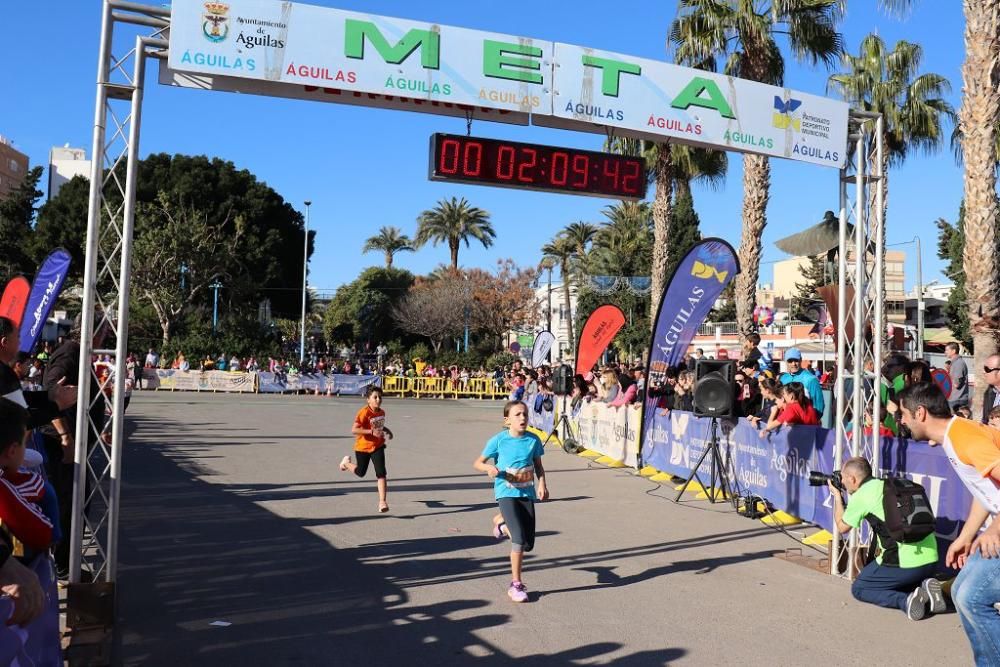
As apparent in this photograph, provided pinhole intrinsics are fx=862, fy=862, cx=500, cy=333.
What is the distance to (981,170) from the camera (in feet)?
41.2

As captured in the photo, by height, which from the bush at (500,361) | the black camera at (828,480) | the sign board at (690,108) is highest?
the sign board at (690,108)

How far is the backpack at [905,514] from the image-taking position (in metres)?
6.22

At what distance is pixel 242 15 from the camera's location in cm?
652

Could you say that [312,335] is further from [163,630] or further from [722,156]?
[163,630]

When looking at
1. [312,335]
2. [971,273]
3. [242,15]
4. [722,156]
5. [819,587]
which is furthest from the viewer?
[312,335]

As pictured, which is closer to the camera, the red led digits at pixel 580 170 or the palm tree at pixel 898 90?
the red led digits at pixel 580 170

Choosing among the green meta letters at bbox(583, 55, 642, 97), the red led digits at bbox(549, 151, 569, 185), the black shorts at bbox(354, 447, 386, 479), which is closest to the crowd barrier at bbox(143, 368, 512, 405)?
the black shorts at bbox(354, 447, 386, 479)

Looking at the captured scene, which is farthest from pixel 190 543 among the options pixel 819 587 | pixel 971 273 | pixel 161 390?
pixel 161 390

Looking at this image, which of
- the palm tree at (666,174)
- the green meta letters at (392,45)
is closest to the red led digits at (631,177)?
the green meta letters at (392,45)

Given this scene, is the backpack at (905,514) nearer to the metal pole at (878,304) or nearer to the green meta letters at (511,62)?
the metal pole at (878,304)

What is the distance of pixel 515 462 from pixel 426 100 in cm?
303

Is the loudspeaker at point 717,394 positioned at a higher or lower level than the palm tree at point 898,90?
lower

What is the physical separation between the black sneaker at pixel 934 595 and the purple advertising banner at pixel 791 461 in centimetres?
102

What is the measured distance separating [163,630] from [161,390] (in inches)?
1310
